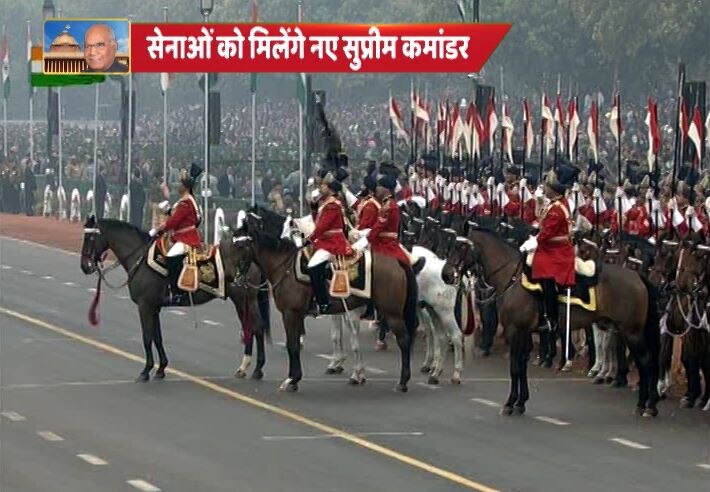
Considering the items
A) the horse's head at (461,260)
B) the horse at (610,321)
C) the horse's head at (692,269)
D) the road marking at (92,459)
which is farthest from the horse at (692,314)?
the road marking at (92,459)

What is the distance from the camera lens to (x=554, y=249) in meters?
25.0

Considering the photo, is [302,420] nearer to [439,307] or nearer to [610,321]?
[610,321]

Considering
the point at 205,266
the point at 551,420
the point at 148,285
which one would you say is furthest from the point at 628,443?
the point at 148,285

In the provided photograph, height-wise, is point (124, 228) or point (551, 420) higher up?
point (124, 228)

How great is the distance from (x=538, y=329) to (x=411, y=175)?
10.6 m

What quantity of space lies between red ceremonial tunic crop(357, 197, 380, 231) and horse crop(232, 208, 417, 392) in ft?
3.21

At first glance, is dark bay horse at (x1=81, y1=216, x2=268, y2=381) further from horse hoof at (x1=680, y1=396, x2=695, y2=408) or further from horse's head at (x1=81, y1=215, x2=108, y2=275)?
horse hoof at (x1=680, y1=396, x2=695, y2=408)

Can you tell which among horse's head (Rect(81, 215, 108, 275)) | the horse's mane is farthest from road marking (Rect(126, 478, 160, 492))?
horse's head (Rect(81, 215, 108, 275))

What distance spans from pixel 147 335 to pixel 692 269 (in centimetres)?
708

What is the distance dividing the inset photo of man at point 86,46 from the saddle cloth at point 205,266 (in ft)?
71.4

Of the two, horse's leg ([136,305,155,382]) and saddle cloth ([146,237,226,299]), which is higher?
saddle cloth ([146,237,226,299])

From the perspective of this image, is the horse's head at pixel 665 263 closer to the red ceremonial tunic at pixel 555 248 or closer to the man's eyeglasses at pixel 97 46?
the red ceremonial tunic at pixel 555 248

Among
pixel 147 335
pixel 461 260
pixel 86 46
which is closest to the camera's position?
pixel 461 260

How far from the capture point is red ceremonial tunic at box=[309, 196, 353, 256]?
2686cm
